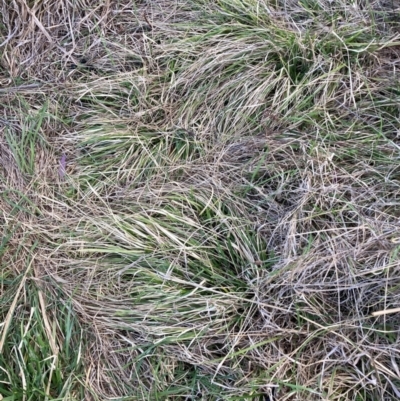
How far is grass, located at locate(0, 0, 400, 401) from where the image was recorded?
5.32 ft

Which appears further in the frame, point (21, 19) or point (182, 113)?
point (21, 19)

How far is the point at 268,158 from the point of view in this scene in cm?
194

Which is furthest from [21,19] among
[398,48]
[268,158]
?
[398,48]

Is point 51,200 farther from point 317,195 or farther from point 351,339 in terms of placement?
point 351,339

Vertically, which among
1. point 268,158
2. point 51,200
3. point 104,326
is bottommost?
point 104,326

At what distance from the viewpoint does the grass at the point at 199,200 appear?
162 cm

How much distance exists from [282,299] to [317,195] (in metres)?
0.36

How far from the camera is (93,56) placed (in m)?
2.26

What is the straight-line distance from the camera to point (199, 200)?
1888 mm

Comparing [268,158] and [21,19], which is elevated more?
[21,19]

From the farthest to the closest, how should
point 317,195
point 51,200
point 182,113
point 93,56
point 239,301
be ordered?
point 93,56, point 182,113, point 51,200, point 317,195, point 239,301

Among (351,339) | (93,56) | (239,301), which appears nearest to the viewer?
(351,339)

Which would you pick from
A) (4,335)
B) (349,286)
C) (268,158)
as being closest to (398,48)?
(268,158)

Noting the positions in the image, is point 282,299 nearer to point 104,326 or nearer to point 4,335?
point 104,326
